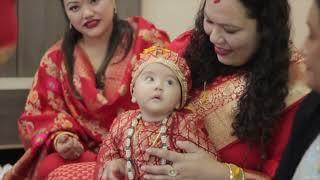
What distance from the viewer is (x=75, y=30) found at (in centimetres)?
197

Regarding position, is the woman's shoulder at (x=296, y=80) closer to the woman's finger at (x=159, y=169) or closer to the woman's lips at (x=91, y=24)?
the woman's finger at (x=159, y=169)

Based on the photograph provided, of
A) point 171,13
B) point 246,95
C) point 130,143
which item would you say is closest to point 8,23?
point 171,13

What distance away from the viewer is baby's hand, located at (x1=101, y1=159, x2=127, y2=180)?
1.40 meters

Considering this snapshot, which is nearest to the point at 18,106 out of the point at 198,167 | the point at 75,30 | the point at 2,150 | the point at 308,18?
the point at 2,150

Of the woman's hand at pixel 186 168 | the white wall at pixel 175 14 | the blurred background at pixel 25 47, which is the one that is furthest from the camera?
the white wall at pixel 175 14

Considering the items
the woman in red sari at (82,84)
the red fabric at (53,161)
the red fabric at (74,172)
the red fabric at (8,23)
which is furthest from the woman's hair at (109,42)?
the red fabric at (8,23)

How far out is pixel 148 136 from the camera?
4.55ft

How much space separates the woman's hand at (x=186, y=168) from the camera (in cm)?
134

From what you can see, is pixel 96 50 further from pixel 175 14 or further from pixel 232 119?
pixel 175 14

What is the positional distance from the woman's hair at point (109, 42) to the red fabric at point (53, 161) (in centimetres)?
24

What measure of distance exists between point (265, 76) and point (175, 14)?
1.32m

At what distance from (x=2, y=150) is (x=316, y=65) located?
1917 mm

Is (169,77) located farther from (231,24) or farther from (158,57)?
(231,24)

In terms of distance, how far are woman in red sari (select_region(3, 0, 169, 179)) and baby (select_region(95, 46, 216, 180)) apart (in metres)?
0.42
